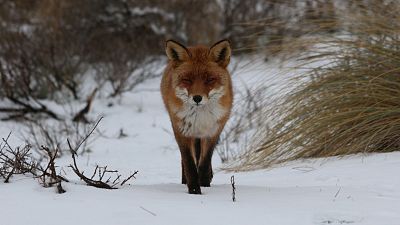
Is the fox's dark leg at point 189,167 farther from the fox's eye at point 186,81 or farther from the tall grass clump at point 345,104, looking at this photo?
the tall grass clump at point 345,104

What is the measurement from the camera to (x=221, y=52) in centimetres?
410

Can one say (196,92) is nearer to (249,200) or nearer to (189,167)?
(189,167)

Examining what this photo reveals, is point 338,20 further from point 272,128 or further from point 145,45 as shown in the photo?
point 145,45

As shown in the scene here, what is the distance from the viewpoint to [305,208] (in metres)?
3.23

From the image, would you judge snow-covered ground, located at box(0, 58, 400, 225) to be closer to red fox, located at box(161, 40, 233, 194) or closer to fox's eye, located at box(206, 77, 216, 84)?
red fox, located at box(161, 40, 233, 194)

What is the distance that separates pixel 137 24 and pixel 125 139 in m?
5.09

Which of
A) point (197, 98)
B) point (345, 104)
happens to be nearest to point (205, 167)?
point (197, 98)

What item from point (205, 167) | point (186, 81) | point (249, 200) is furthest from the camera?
point (205, 167)

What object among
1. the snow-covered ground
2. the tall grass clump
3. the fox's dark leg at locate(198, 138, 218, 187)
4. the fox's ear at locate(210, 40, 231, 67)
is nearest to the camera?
the snow-covered ground

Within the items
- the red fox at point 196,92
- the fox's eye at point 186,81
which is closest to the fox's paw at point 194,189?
the red fox at point 196,92

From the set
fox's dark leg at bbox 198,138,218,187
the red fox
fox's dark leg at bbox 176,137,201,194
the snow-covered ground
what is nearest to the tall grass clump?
the snow-covered ground

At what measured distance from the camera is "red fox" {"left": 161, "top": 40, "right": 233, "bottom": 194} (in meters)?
3.92

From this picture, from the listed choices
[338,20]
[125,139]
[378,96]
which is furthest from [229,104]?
[125,139]

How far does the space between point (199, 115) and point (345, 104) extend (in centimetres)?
179
